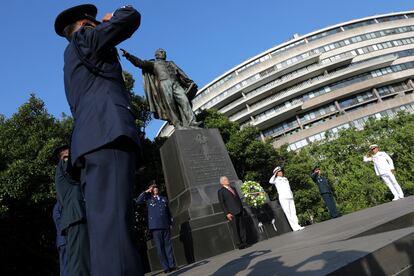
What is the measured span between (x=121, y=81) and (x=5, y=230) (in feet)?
53.8

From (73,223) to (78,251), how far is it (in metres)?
0.32

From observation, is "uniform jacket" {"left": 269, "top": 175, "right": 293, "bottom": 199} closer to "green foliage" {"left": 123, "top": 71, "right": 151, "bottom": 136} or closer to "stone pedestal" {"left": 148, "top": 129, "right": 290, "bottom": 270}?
"stone pedestal" {"left": 148, "top": 129, "right": 290, "bottom": 270}

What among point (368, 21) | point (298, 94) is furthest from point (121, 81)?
point (368, 21)

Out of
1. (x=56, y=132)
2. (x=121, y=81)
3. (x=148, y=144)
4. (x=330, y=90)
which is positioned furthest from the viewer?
(x=330, y=90)

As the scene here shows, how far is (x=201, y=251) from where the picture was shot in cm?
669

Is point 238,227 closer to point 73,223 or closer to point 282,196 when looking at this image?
point 282,196

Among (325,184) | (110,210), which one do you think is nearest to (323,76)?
(325,184)

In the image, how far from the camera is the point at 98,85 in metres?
2.31

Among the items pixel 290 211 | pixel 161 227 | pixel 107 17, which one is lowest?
pixel 290 211

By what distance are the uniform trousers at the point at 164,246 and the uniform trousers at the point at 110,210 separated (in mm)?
4982

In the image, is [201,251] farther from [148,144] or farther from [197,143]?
[148,144]

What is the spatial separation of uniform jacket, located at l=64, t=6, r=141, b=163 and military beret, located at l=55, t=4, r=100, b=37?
0.65ft

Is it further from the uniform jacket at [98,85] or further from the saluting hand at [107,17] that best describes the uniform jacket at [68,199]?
the saluting hand at [107,17]

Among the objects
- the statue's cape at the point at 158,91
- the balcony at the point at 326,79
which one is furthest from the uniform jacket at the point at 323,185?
the balcony at the point at 326,79
